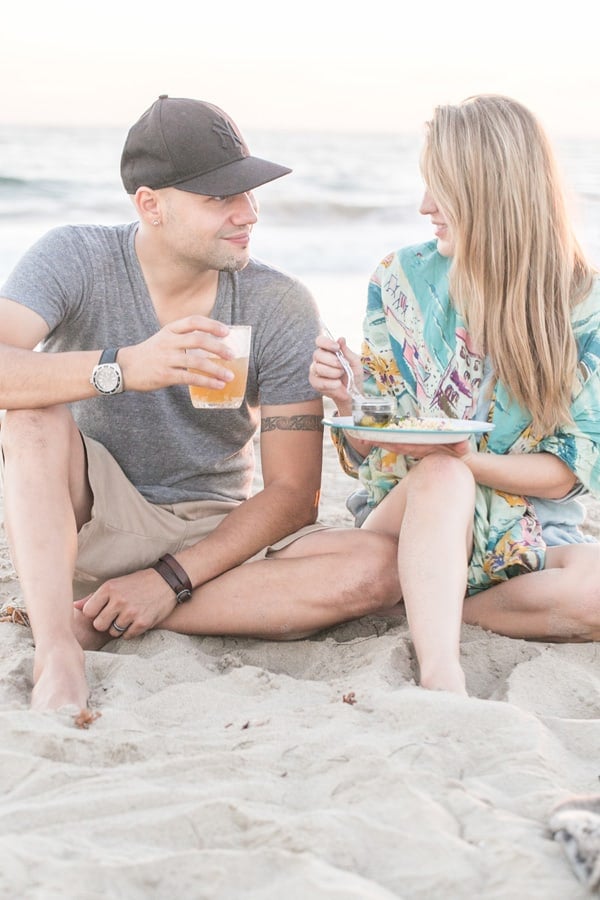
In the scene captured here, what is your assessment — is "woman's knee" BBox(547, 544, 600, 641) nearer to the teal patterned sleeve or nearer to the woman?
the woman

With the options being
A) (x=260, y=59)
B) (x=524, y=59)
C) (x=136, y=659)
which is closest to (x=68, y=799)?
(x=136, y=659)

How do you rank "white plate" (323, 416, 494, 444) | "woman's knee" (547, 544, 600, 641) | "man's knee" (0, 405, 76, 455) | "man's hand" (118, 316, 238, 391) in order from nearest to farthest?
"white plate" (323, 416, 494, 444) → "man's hand" (118, 316, 238, 391) → "man's knee" (0, 405, 76, 455) → "woman's knee" (547, 544, 600, 641)

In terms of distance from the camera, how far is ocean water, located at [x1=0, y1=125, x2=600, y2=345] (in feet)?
36.9

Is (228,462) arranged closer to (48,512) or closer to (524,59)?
(48,512)

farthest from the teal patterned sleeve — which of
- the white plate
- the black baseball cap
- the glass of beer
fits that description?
the black baseball cap

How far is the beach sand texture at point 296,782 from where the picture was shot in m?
1.59

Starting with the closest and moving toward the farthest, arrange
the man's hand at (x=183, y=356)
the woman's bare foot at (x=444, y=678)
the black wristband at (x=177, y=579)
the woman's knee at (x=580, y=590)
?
the woman's bare foot at (x=444, y=678) < the man's hand at (x=183, y=356) < the woman's knee at (x=580, y=590) < the black wristband at (x=177, y=579)

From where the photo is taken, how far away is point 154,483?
333cm

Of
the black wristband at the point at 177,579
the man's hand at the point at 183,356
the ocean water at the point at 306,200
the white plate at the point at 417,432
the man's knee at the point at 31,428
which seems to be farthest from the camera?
the ocean water at the point at 306,200

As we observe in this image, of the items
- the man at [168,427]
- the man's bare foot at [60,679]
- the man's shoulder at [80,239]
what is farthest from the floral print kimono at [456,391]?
the man's bare foot at [60,679]

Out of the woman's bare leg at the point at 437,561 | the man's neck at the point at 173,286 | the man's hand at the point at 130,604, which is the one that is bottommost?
the man's hand at the point at 130,604

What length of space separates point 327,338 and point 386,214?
45.8 feet

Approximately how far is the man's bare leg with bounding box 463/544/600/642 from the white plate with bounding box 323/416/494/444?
544mm

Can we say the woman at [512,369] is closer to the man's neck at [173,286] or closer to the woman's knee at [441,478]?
the woman's knee at [441,478]
